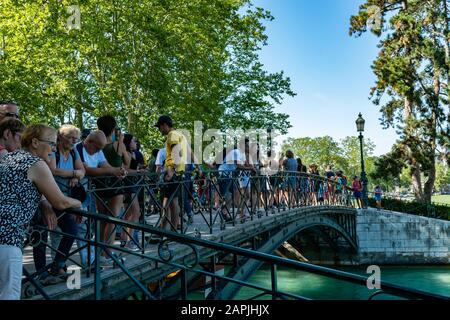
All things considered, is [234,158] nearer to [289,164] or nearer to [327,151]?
[289,164]

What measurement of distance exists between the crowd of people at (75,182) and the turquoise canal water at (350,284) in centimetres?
844

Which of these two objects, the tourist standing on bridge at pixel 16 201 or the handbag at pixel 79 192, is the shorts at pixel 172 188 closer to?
the handbag at pixel 79 192

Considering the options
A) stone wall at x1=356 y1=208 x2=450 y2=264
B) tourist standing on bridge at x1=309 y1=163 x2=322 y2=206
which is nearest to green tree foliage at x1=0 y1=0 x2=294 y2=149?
tourist standing on bridge at x1=309 y1=163 x2=322 y2=206

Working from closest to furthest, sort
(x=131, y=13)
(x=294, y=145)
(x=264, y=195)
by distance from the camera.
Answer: (x=264, y=195)
(x=131, y=13)
(x=294, y=145)

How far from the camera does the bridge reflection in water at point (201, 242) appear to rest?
3.07 meters

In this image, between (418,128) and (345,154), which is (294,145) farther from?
(418,128)

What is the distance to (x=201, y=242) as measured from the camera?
2941 millimetres

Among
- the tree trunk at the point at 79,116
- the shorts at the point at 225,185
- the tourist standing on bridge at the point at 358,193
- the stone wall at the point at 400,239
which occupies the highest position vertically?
the tree trunk at the point at 79,116

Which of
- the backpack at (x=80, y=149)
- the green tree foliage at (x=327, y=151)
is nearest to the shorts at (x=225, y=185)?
the backpack at (x=80, y=149)

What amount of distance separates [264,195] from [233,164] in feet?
5.26

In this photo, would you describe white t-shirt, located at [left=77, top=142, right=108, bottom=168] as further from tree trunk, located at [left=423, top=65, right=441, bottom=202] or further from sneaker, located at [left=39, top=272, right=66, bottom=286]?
A: tree trunk, located at [left=423, top=65, right=441, bottom=202]
